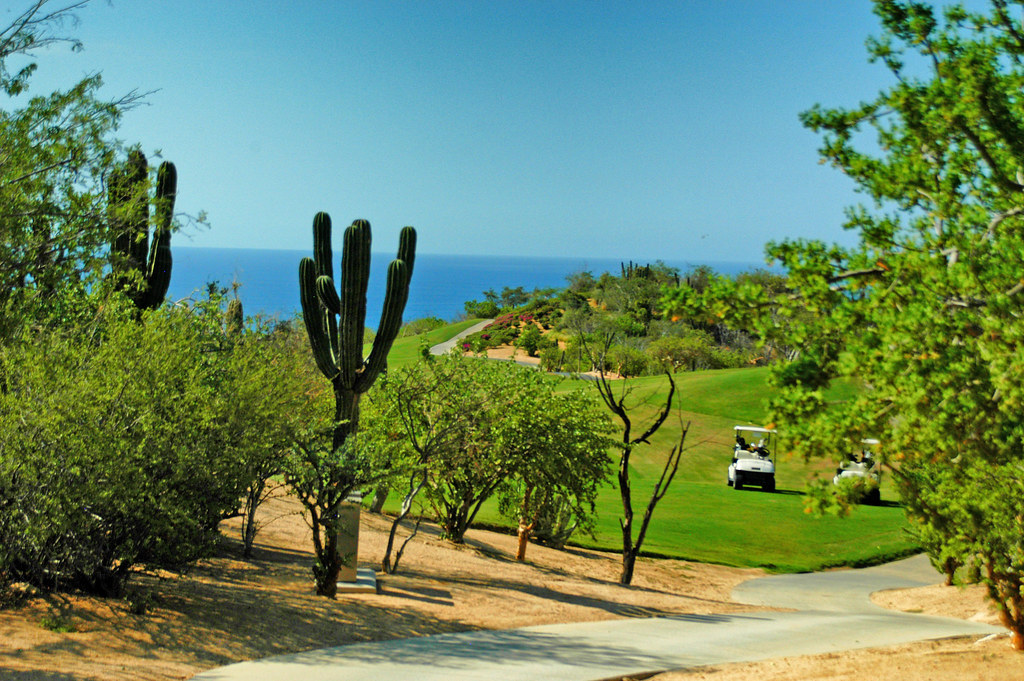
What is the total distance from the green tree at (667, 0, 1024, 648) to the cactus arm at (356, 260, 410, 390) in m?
7.53

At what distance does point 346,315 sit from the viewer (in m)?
14.3

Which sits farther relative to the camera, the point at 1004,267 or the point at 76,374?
the point at 76,374

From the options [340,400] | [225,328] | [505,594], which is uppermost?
[225,328]

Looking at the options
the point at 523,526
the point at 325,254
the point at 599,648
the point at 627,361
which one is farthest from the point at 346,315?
the point at 627,361

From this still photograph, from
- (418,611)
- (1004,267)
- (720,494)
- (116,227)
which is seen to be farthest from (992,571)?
(720,494)

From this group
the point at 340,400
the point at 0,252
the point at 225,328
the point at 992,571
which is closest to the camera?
the point at 0,252

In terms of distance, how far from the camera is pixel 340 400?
47.7ft

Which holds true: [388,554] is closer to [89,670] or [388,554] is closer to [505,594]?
[505,594]

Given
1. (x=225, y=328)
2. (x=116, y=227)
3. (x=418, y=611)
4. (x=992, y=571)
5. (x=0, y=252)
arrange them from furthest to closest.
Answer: (x=225, y=328) → (x=418, y=611) → (x=992, y=571) → (x=116, y=227) → (x=0, y=252)

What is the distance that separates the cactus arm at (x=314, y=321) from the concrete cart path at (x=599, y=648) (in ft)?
15.8

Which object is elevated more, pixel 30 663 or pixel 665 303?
pixel 665 303

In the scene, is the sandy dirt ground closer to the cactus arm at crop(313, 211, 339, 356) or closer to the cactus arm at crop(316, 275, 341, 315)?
the cactus arm at crop(313, 211, 339, 356)

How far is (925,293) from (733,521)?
2499 centimetres

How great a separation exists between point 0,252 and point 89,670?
4470 millimetres
